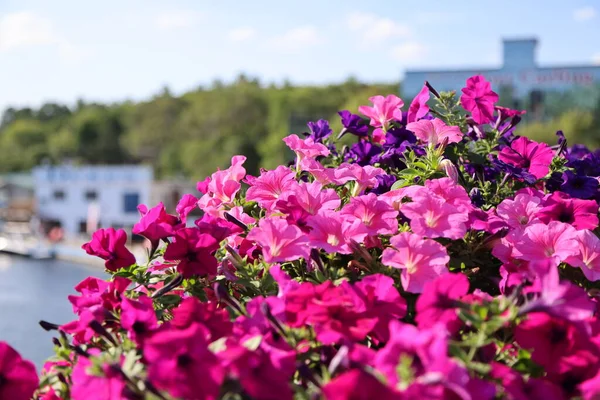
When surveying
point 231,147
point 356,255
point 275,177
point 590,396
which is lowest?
point 231,147

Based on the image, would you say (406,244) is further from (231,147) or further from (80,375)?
(231,147)

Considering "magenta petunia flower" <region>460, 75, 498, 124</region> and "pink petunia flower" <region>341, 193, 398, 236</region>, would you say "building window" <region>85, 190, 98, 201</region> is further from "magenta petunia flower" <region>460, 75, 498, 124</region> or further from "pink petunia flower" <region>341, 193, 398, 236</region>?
Answer: "pink petunia flower" <region>341, 193, 398, 236</region>

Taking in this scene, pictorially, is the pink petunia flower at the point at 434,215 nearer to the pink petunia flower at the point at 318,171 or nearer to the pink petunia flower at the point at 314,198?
the pink petunia flower at the point at 314,198

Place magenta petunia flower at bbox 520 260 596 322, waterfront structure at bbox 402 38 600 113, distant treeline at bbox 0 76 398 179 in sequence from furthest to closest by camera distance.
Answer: distant treeline at bbox 0 76 398 179, waterfront structure at bbox 402 38 600 113, magenta petunia flower at bbox 520 260 596 322

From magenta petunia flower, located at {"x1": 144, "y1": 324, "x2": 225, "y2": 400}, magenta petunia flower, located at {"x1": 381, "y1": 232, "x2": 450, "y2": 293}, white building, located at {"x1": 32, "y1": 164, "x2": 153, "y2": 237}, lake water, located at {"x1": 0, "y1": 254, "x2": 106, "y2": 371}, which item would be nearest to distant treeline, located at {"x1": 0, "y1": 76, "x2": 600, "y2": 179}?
white building, located at {"x1": 32, "y1": 164, "x2": 153, "y2": 237}

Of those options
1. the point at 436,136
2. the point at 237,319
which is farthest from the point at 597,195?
the point at 237,319

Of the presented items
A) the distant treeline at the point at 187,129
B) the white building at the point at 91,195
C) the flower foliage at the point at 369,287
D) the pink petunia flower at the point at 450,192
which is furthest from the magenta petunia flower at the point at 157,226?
the distant treeline at the point at 187,129

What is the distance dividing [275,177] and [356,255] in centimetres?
31

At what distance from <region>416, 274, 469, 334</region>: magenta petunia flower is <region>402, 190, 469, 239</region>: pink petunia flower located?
0.22m

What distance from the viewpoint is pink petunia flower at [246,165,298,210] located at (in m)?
1.71

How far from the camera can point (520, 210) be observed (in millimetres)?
1627

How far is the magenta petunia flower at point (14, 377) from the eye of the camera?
1190 millimetres

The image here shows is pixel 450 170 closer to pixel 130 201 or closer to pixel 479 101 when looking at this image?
pixel 479 101

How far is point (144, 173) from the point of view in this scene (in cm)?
3909
